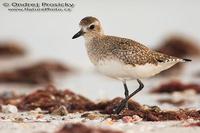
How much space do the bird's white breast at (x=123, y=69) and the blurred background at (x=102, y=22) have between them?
4.63m

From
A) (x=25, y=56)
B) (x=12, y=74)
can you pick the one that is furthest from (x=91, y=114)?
(x=25, y=56)

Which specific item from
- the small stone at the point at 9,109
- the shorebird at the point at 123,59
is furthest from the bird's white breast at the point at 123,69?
the small stone at the point at 9,109

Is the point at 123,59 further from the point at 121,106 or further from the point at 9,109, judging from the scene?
the point at 9,109

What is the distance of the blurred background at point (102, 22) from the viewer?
13.9 metres

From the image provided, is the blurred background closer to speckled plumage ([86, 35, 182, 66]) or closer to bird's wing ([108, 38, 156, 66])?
speckled plumage ([86, 35, 182, 66])

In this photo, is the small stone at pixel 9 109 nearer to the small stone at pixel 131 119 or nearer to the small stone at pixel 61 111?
the small stone at pixel 61 111

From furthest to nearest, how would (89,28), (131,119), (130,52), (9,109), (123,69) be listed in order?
1. (9,109)
2. (89,28)
3. (130,52)
4. (123,69)
5. (131,119)

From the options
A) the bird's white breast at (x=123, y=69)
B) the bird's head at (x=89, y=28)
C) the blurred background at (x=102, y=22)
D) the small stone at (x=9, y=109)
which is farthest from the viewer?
the blurred background at (x=102, y=22)

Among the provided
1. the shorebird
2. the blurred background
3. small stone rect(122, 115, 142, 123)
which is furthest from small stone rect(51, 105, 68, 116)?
the blurred background

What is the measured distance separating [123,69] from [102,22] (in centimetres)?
828

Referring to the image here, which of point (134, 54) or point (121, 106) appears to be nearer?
point (134, 54)

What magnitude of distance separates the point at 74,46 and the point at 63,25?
4.30 feet

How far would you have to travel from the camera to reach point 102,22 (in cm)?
1575

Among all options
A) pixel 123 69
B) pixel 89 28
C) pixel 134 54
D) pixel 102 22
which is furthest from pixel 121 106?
pixel 102 22
